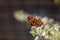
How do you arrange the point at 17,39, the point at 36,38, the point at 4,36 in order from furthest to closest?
1. the point at 4,36
2. the point at 17,39
3. the point at 36,38

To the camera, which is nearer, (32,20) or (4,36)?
(32,20)

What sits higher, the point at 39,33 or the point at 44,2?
the point at 44,2

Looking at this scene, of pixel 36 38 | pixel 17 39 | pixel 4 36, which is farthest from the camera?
pixel 4 36

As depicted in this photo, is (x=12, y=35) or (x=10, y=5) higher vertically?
(x=10, y=5)

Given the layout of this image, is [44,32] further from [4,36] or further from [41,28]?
[4,36]

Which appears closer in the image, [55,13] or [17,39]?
[17,39]

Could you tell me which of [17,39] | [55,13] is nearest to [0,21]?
[17,39]

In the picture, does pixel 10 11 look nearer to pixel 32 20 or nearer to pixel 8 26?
pixel 8 26

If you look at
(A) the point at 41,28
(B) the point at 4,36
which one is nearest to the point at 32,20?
(A) the point at 41,28

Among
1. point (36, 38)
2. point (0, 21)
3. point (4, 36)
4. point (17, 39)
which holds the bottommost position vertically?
point (36, 38)
